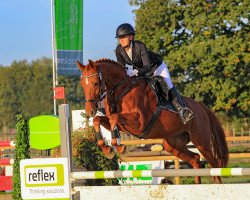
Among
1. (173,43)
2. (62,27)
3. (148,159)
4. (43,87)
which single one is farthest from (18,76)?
(148,159)

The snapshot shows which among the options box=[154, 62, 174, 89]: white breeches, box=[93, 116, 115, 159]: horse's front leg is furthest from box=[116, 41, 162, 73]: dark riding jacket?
box=[93, 116, 115, 159]: horse's front leg

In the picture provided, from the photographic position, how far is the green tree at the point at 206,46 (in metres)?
28.9

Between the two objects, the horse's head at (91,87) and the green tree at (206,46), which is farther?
the green tree at (206,46)

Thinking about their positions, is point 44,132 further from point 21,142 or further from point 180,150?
point 180,150

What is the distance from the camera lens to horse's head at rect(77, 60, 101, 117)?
6.59m

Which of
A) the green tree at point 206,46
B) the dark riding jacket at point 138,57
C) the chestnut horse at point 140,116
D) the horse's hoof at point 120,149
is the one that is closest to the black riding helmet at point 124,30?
the dark riding jacket at point 138,57

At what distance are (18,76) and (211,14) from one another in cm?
5091

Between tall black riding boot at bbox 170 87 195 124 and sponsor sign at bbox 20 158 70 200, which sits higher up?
tall black riding boot at bbox 170 87 195 124

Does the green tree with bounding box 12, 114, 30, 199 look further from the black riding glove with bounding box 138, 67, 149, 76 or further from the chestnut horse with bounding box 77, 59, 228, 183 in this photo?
the black riding glove with bounding box 138, 67, 149, 76

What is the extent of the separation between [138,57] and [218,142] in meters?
1.89

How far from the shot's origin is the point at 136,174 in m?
5.38

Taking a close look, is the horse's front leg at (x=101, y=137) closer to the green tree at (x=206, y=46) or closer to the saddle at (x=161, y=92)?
the saddle at (x=161, y=92)

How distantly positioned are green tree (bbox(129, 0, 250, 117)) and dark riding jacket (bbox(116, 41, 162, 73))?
21395mm

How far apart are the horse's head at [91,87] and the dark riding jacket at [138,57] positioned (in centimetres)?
68
